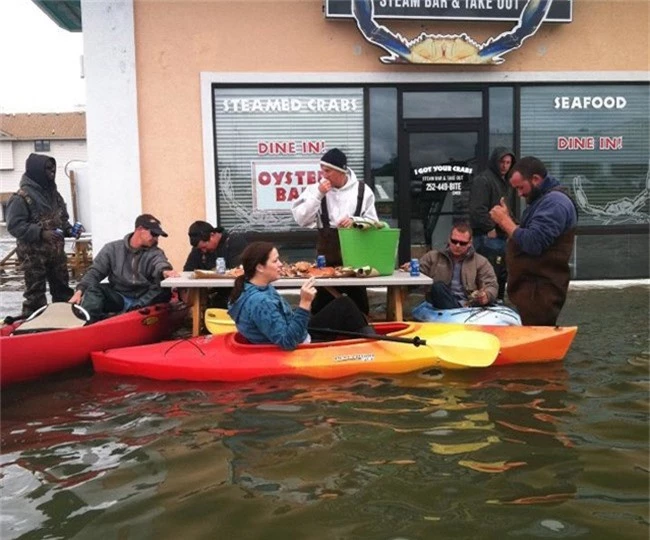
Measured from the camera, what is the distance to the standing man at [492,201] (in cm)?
781

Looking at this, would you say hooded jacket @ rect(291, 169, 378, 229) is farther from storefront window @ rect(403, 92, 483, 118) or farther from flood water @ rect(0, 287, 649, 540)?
storefront window @ rect(403, 92, 483, 118)

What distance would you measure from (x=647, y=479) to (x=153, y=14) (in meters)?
8.49

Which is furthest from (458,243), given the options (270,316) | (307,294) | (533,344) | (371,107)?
(371,107)

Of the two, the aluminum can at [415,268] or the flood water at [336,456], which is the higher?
the aluminum can at [415,268]

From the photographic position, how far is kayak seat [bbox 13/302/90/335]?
5758mm

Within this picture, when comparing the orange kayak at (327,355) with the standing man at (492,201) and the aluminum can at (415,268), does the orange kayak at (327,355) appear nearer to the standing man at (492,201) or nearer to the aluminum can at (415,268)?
the aluminum can at (415,268)

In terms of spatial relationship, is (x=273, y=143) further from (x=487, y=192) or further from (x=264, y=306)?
(x=264, y=306)

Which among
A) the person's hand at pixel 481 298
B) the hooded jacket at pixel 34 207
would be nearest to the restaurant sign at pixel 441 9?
the hooded jacket at pixel 34 207

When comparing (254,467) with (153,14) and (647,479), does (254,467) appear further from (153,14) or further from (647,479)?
(153,14)

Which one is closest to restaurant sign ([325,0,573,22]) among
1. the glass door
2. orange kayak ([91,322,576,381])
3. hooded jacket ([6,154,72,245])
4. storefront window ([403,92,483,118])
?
storefront window ([403,92,483,118])

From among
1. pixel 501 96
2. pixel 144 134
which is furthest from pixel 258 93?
pixel 501 96

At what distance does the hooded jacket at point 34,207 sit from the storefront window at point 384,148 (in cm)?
439

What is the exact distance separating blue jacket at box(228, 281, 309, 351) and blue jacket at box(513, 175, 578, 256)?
1913 mm

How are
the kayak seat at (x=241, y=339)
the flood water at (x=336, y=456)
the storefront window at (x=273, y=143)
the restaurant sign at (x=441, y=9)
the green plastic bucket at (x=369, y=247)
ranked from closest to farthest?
the flood water at (x=336, y=456) → the kayak seat at (x=241, y=339) → the green plastic bucket at (x=369, y=247) → the restaurant sign at (x=441, y=9) → the storefront window at (x=273, y=143)
